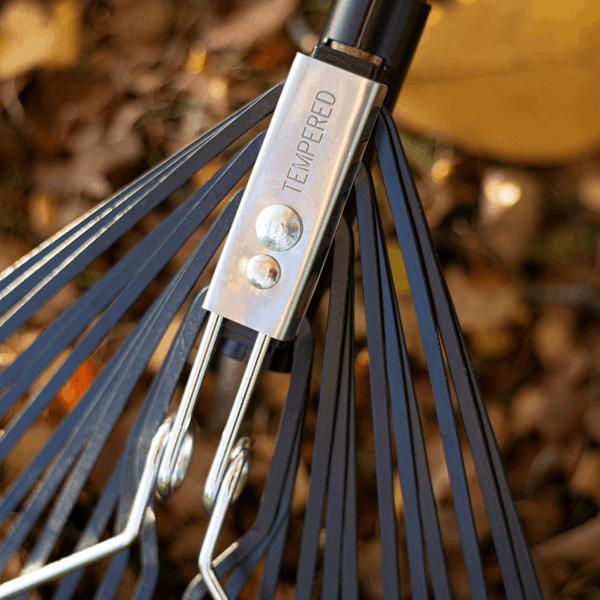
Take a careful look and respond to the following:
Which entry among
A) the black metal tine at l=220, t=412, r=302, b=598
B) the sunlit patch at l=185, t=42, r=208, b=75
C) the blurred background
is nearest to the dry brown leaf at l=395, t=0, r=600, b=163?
the blurred background

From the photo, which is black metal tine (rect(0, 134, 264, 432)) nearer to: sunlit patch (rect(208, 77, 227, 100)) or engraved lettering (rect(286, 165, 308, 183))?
engraved lettering (rect(286, 165, 308, 183))

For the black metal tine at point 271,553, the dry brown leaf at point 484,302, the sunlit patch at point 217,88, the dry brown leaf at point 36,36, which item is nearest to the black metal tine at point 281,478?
the black metal tine at point 271,553

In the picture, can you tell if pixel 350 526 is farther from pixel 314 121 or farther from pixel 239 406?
pixel 314 121

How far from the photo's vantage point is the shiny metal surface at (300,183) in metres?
0.24

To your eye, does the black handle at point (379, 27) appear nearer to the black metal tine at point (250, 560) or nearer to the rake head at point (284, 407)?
the rake head at point (284, 407)

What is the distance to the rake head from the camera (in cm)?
26

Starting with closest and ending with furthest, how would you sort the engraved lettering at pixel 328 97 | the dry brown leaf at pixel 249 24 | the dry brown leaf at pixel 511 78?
the engraved lettering at pixel 328 97 → the dry brown leaf at pixel 511 78 → the dry brown leaf at pixel 249 24

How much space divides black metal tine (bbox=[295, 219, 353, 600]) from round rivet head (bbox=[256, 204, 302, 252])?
3 cm

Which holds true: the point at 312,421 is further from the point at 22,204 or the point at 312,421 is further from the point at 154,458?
the point at 22,204

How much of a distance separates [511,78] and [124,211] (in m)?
0.37

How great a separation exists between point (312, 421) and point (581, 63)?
15.4 inches

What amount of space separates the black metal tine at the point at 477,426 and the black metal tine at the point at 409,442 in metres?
0.02

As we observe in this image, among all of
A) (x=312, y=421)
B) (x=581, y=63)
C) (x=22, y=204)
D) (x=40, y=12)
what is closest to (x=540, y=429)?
(x=312, y=421)

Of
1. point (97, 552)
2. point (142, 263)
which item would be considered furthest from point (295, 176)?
point (97, 552)
